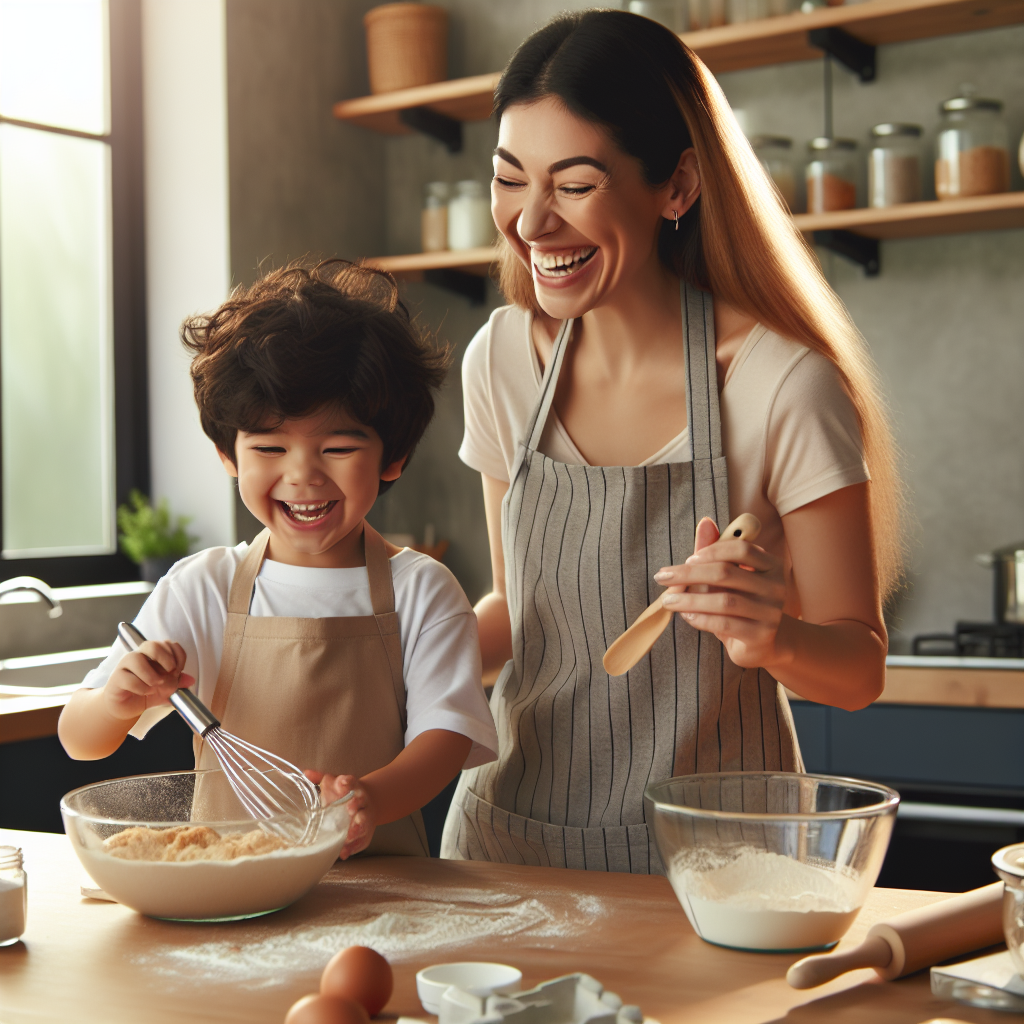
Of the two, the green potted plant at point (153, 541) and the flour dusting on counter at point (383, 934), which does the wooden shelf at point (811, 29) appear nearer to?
the green potted plant at point (153, 541)

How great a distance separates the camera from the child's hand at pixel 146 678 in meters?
1.02

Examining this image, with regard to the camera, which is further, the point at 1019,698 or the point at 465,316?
the point at 465,316

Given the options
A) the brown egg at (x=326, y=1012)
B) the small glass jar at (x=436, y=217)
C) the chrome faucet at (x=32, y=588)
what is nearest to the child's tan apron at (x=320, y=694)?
the brown egg at (x=326, y=1012)

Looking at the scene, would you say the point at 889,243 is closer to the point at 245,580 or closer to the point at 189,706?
the point at 245,580

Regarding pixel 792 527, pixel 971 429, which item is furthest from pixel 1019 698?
pixel 792 527

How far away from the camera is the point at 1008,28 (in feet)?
9.74

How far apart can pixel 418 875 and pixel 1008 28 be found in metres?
2.72

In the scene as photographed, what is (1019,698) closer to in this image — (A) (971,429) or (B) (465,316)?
(A) (971,429)

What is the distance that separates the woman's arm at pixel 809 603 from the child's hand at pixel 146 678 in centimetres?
41

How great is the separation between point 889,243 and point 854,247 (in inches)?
5.4

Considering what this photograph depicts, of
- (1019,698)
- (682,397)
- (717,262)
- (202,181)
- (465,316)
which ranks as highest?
(202,181)

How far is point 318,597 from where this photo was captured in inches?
47.4

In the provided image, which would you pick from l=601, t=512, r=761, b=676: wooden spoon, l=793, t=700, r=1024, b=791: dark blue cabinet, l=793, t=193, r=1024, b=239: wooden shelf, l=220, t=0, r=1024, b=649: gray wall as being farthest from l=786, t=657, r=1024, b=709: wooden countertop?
l=601, t=512, r=761, b=676: wooden spoon

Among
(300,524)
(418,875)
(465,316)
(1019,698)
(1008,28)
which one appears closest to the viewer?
(418,875)
